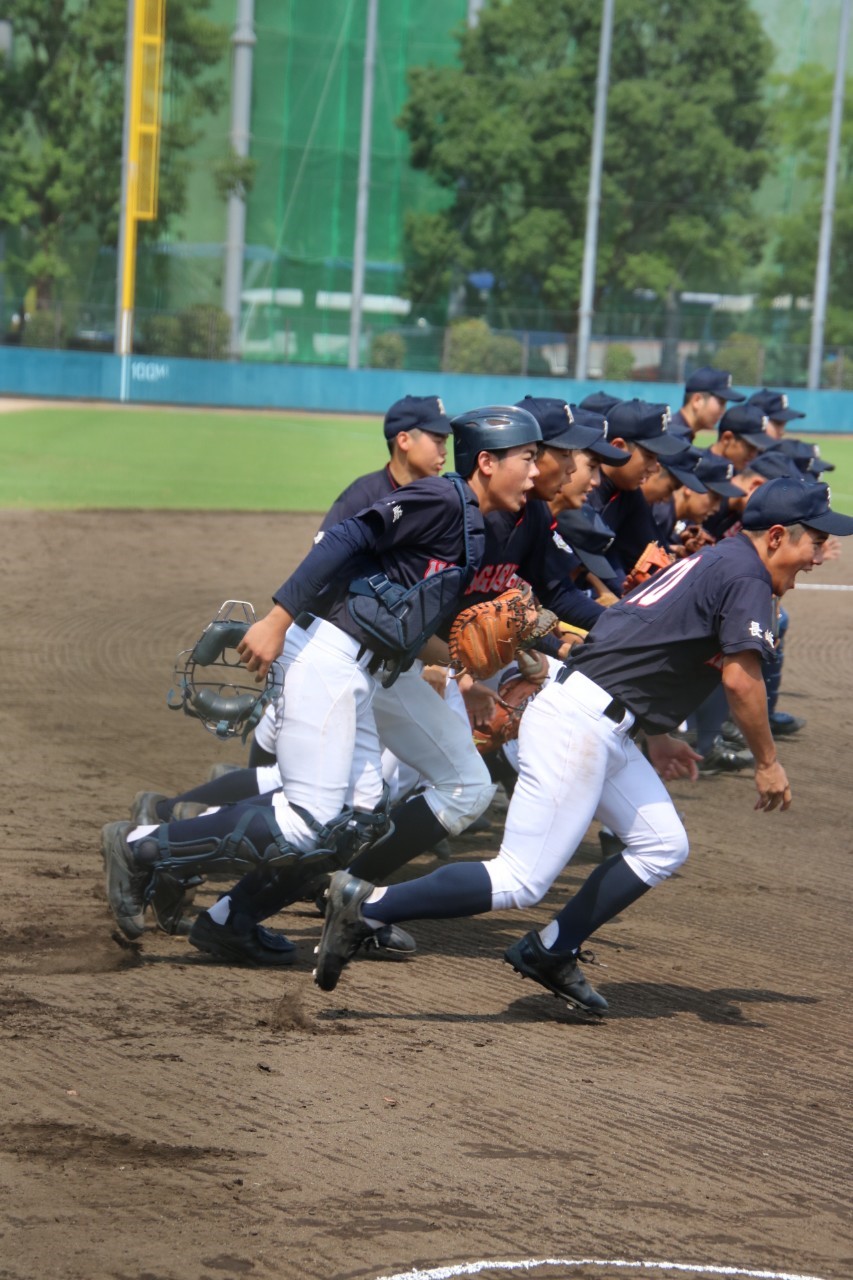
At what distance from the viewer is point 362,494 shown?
20.6 feet

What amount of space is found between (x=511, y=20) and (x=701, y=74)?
612 cm

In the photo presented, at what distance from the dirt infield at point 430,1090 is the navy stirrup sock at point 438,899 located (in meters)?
0.33

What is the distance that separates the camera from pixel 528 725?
4887 mm

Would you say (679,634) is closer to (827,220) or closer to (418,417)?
(418,417)

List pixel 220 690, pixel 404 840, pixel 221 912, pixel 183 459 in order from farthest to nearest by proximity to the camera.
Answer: pixel 183 459 < pixel 404 840 < pixel 221 912 < pixel 220 690

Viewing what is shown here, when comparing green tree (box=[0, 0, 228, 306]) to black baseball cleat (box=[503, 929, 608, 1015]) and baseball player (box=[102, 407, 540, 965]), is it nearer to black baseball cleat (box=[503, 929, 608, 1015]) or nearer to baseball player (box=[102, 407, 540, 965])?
baseball player (box=[102, 407, 540, 965])

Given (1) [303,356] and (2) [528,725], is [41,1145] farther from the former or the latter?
(1) [303,356]

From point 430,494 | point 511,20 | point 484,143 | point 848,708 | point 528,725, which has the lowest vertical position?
point 848,708

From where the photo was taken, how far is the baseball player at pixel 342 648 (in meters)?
4.89

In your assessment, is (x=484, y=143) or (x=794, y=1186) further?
(x=484, y=143)

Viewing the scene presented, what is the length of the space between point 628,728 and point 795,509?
0.81 meters

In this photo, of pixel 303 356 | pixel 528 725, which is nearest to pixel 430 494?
pixel 528 725

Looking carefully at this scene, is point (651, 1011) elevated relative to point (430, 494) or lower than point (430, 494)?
lower

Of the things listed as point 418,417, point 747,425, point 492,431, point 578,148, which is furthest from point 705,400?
point 578,148
